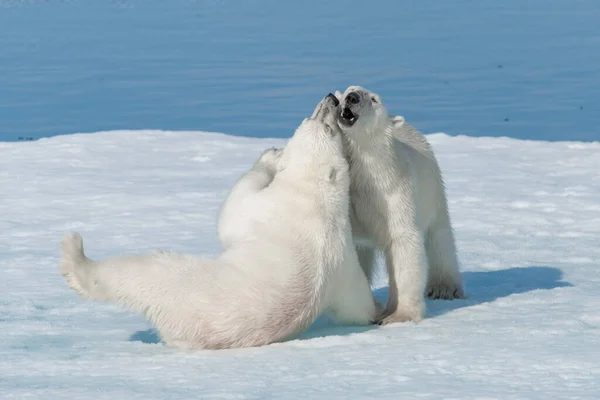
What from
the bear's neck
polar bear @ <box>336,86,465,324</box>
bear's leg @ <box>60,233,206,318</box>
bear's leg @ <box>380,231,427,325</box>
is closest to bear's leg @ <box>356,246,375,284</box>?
polar bear @ <box>336,86,465,324</box>

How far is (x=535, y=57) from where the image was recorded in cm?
1856

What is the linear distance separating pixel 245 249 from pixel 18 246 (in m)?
2.44

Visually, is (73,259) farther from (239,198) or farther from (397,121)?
(397,121)

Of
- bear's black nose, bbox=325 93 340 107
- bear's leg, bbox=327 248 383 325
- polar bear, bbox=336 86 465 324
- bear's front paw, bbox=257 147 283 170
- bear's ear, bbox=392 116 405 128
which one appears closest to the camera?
bear's leg, bbox=327 248 383 325

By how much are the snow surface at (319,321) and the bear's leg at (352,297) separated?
81 mm

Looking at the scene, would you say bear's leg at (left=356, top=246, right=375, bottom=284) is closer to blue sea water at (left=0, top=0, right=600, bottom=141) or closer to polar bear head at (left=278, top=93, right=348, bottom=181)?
polar bear head at (left=278, top=93, right=348, bottom=181)

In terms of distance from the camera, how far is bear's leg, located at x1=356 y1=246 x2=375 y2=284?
5367 mm

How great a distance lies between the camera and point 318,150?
472cm

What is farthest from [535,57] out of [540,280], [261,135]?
[540,280]

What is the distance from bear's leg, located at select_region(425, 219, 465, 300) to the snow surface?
4.5 inches

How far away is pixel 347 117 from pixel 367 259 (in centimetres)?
85

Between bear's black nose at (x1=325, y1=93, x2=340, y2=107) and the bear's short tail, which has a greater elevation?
bear's black nose at (x1=325, y1=93, x2=340, y2=107)

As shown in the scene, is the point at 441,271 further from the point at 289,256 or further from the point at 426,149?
the point at 289,256

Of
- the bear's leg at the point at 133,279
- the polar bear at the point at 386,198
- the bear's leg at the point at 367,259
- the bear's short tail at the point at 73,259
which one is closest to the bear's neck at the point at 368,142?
the polar bear at the point at 386,198
